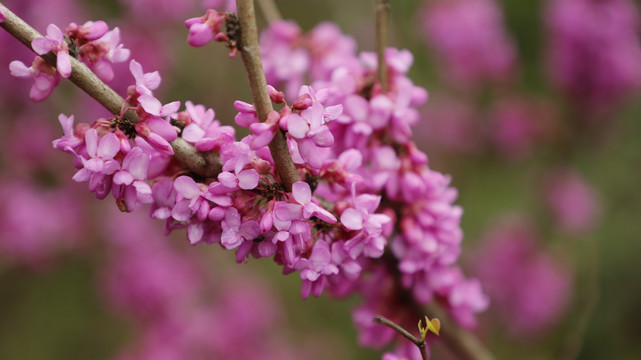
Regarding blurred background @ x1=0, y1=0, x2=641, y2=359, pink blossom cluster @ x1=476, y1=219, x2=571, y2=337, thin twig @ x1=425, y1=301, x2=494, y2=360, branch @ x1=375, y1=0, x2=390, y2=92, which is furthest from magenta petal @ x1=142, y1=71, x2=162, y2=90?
pink blossom cluster @ x1=476, y1=219, x2=571, y2=337

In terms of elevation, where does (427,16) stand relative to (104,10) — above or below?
above

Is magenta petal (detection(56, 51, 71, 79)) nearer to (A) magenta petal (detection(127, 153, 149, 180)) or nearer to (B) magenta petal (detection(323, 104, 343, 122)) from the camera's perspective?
(A) magenta petal (detection(127, 153, 149, 180))

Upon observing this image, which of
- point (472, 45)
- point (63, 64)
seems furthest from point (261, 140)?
point (472, 45)

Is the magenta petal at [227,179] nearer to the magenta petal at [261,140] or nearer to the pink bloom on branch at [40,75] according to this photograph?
the magenta petal at [261,140]

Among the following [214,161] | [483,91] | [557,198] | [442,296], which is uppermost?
[483,91]

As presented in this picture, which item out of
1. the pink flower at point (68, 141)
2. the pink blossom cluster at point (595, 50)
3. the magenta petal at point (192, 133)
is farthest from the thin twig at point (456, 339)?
the pink blossom cluster at point (595, 50)

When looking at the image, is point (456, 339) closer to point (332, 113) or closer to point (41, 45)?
point (332, 113)

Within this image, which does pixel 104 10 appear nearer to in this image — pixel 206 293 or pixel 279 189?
pixel 206 293

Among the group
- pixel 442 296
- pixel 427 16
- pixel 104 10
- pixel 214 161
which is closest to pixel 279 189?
pixel 214 161
